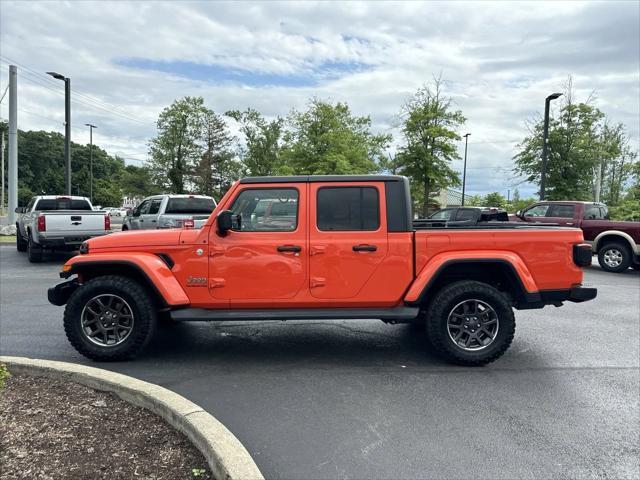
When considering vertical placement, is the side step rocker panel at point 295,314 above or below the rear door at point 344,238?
below

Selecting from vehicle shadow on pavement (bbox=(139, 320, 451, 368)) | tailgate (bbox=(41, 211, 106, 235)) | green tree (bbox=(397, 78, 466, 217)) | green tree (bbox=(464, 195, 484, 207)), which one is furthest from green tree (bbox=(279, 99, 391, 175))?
green tree (bbox=(464, 195, 484, 207))

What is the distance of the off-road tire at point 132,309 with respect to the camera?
16.0 feet

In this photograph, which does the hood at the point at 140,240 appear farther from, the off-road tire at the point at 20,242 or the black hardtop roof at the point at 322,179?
the off-road tire at the point at 20,242

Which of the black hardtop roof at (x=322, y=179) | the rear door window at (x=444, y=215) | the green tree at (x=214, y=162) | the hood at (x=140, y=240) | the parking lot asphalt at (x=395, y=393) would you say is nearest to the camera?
the parking lot asphalt at (x=395, y=393)

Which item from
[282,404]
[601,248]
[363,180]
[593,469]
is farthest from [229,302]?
[601,248]

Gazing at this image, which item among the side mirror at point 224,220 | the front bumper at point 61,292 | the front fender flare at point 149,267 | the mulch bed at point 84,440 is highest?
the side mirror at point 224,220

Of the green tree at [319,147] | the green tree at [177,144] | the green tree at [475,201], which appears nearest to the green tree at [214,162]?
the green tree at [177,144]

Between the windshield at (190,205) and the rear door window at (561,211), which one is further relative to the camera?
the rear door window at (561,211)

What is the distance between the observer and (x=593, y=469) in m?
3.10

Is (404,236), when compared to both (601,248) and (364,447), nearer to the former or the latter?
(364,447)

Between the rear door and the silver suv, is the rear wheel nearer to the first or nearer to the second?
the silver suv

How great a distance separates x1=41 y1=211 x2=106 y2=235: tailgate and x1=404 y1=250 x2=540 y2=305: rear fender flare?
10434mm

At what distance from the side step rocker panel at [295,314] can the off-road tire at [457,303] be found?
0.23 m

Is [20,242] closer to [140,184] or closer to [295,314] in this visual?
[295,314]
